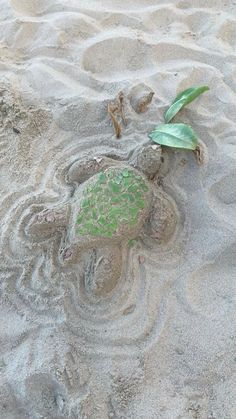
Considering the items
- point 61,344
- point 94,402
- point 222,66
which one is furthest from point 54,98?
point 94,402

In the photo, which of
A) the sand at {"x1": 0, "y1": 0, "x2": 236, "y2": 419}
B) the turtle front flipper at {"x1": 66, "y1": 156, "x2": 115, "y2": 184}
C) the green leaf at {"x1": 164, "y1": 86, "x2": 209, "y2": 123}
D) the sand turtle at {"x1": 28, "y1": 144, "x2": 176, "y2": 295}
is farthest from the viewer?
the green leaf at {"x1": 164, "y1": 86, "x2": 209, "y2": 123}

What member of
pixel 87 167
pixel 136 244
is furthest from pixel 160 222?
pixel 87 167

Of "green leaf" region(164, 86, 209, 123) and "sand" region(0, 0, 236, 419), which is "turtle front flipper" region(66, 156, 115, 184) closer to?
"sand" region(0, 0, 236, 419)

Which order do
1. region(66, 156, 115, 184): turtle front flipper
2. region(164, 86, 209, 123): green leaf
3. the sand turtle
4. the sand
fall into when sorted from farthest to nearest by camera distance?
1. region(164, 86, 209, 123): green leaf
2. region(66, 156, 115, 184): turtle front flipper
3. the sand turtle
4. the sand

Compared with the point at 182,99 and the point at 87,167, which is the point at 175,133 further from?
the point at 87,167

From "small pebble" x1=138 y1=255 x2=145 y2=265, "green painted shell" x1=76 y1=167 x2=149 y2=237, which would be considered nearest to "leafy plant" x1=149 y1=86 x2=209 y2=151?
"green painted shell" x1=76 y1=167 x2=149 y2=237

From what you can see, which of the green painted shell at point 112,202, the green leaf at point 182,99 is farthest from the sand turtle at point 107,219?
the green leaf at point 182,99
